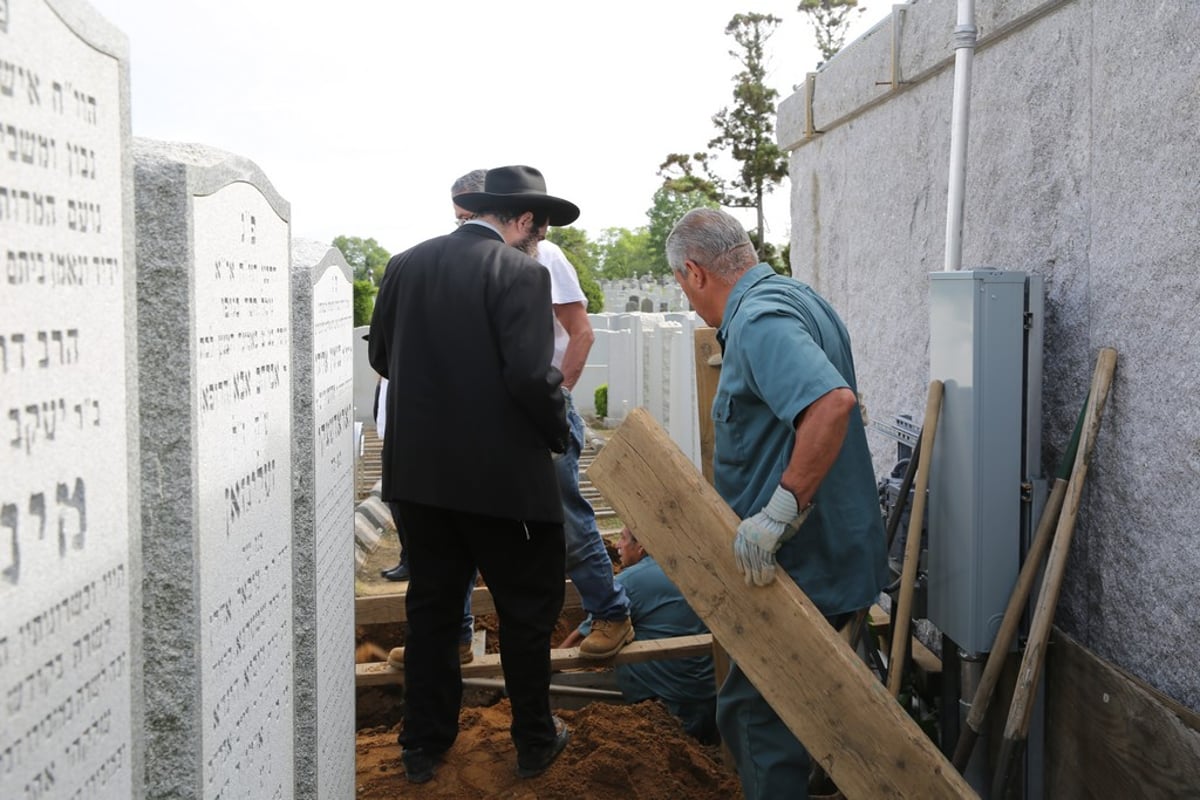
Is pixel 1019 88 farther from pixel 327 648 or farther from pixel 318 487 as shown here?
pixel 327 648

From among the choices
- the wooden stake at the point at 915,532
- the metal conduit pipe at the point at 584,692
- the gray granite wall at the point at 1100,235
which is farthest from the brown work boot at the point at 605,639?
the gray granite wall at the point at 1100,235

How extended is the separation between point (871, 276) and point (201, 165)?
3.68 m

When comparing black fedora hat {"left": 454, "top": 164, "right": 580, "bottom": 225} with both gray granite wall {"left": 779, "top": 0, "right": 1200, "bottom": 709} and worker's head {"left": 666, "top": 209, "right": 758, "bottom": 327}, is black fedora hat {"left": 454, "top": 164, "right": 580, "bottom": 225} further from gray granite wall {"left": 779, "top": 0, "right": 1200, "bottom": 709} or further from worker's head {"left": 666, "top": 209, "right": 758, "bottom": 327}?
gray granite wall {"left": 779, "top": 0, "right": 1200, "bottom": 709}

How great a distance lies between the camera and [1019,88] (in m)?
3.48

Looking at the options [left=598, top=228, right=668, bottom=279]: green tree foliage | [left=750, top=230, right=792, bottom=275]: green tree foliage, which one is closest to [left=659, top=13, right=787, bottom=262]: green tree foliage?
[left=750, top=230, right=792, bottom=275]: green tree foliage

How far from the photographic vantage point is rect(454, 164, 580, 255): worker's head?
395cm

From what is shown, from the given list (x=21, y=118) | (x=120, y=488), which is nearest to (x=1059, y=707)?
(x=120, y=488)

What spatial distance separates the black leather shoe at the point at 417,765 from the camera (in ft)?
12.5

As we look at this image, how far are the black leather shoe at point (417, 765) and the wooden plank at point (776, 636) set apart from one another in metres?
1.54

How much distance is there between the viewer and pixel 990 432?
10.5 feet

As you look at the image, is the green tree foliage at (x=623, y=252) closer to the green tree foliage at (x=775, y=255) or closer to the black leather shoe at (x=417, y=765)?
the green tree foliage at (x=775, y=255)

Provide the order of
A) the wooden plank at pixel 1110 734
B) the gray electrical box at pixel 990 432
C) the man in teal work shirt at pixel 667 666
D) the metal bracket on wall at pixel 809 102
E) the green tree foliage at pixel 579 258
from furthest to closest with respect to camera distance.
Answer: the green tree foliage at pixel 579 258, the metal bracket on wall at pixel 809 102, the man in teal work shirt at pixel 667 666, the gray electrical box at pixel 990 432, the wooden plank at pixel 1110 734

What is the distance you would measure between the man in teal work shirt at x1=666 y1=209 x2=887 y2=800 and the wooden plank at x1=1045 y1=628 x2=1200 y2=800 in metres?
0.60

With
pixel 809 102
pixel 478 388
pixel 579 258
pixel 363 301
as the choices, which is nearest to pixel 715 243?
pixel 478 388
